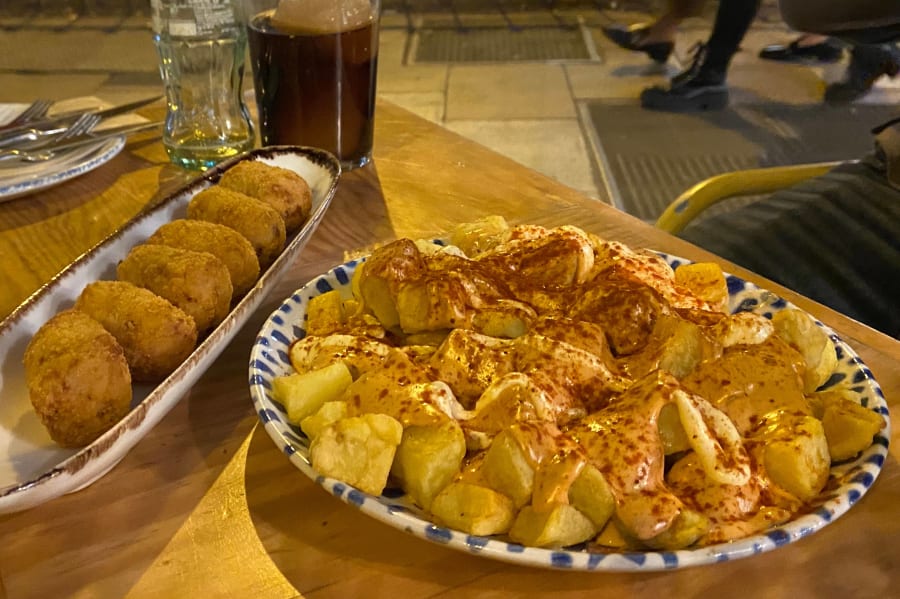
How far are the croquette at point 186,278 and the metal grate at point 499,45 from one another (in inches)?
116

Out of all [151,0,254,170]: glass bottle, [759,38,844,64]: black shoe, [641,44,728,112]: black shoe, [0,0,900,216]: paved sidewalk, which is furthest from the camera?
[759,38,844,64]: black shoe

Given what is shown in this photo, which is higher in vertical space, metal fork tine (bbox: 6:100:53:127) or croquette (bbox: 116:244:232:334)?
croquette (bbox: 116:244:232:334)

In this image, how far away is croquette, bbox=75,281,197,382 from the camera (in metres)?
0.70

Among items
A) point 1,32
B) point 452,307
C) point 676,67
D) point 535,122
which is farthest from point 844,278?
point 1,32

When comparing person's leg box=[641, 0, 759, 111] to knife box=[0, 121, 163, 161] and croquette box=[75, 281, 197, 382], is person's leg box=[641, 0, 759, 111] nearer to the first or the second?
knife box=[0, 121, 163, 161]

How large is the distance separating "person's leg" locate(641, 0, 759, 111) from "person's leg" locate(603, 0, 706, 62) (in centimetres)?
27

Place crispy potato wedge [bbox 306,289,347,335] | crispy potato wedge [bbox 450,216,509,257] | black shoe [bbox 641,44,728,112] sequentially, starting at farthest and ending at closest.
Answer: black shoe [bbox 641,44,728,112] < crispy potato wedge [bbox 450,216,509,257] < crispy potato wedge [bbox 306,289,347,335]

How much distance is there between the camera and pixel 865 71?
325cm

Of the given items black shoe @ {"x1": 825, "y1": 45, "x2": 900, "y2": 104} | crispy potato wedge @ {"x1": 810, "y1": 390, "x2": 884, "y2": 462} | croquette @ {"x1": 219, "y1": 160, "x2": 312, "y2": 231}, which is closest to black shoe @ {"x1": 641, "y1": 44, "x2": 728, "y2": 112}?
black shoe @ {"x1": 825, "y1": 45, "x2": 900, "y2": 104}

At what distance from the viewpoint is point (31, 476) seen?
2.02ft

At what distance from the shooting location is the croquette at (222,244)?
2.79ft

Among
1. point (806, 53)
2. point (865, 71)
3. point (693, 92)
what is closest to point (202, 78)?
point (693, 92)

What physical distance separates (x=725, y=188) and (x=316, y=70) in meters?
0.66

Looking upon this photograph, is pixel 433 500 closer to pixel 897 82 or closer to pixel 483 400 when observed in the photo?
pixel 483 400
